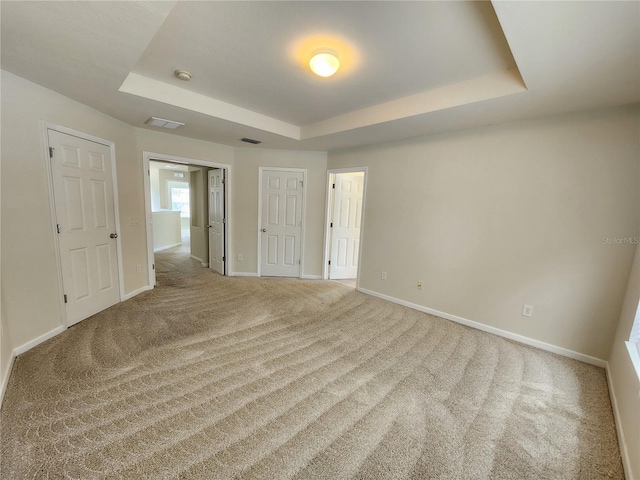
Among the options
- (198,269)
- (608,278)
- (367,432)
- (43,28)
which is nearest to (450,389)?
(367,432)

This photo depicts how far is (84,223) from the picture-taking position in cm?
279

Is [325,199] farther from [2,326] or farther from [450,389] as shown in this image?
[2,326]

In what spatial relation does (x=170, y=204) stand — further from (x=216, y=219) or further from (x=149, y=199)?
(x=149, y=199)

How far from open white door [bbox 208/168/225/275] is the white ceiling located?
1.75 m

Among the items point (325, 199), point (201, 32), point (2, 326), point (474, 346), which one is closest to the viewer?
point (201, 32)

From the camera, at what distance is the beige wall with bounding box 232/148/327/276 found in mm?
4547

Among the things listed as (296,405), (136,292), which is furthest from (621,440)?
(136,292)

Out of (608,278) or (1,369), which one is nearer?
(1,369)

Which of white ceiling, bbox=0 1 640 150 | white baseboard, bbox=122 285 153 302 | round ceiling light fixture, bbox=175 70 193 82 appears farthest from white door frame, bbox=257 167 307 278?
round ceiling light fixture, bbox=175 70 193 82

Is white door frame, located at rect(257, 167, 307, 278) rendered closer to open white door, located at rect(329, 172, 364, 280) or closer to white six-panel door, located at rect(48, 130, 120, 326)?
open white door, located at rect(329, 172, 364, 280)

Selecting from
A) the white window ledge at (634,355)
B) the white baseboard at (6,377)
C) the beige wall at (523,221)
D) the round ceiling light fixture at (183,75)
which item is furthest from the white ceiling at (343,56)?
the white baseboard at (6,377)

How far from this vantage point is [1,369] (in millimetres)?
1747

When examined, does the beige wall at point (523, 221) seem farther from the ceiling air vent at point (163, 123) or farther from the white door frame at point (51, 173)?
the white door frame at point (51, 173)

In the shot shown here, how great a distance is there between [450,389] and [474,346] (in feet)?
2.81
